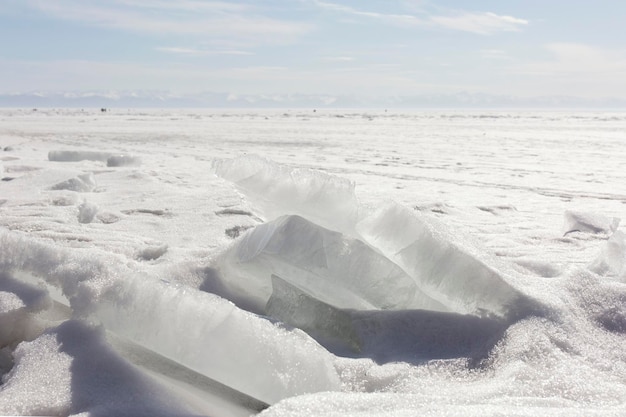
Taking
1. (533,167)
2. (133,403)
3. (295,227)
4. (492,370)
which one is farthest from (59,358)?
(533,167)

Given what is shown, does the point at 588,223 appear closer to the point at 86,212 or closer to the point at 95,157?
the point at 86,212

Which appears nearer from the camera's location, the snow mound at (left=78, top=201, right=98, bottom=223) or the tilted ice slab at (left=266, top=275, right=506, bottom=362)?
the tilted ice slab at (left=266, top=275, right=506, bottom=362)

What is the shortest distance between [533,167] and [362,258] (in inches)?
263

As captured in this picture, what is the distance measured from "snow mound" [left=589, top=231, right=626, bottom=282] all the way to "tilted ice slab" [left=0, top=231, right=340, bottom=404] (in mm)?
1330

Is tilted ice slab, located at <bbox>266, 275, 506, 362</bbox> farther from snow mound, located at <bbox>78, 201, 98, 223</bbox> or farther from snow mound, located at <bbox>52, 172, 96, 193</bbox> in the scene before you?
snow mound, located at <bbox>52, 172, 96, 193</bbox>

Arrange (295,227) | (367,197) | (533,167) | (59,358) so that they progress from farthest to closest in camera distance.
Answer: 1. (533,167)
2. (367,197)
3. (295,227)
4. (59,358)

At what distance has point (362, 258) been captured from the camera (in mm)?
1968

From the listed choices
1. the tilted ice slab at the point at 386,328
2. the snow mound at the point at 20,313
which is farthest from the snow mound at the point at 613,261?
the snow mound at the point at 20,313

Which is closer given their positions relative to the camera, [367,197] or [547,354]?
[547,354]

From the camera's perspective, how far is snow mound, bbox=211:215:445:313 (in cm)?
195

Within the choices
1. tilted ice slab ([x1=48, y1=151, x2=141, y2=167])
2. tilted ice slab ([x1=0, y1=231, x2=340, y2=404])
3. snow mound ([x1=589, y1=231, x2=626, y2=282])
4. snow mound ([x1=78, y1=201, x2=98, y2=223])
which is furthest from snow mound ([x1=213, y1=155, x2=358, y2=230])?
tilted ice slab ([x1=48, y1=151, x2=141, y2=167])

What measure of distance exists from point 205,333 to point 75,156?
6.39 metres

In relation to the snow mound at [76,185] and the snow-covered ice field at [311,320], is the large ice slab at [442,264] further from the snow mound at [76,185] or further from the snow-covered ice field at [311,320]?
the snow mound at [76,185]

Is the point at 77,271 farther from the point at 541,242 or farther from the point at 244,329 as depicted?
the point at 541,242
